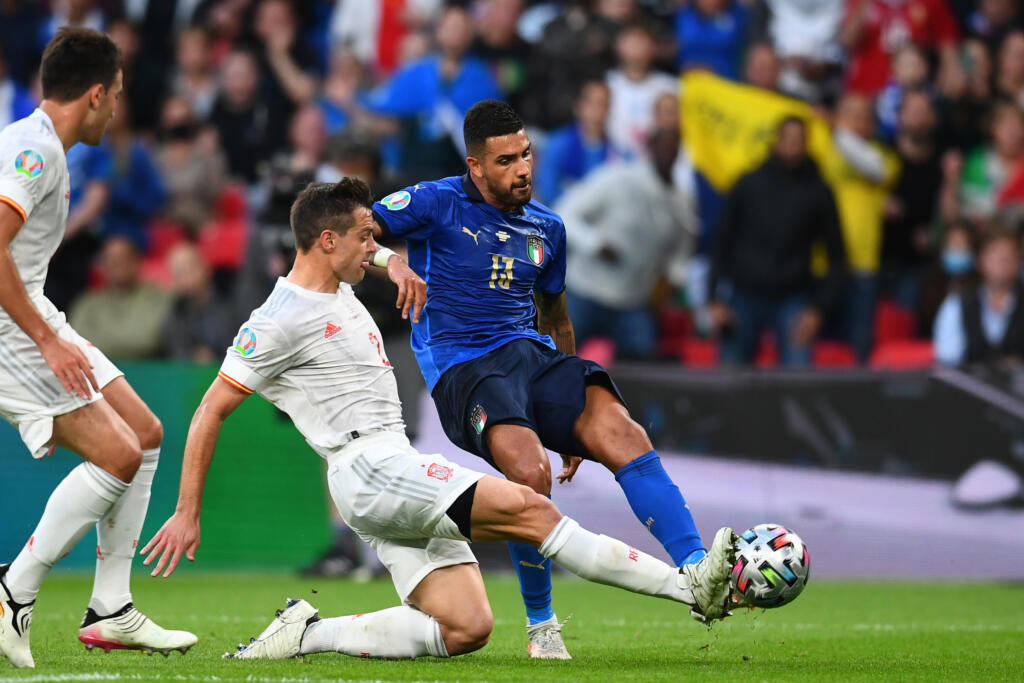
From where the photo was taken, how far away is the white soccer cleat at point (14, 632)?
5.39m

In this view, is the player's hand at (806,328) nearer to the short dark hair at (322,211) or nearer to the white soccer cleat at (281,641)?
the short dark hair at (322,211)

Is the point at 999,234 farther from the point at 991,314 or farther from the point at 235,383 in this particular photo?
the point at 235,383

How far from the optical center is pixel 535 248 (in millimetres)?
6629

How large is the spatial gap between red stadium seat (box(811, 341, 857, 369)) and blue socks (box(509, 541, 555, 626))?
6.07 metres

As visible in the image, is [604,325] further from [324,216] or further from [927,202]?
[324,216]

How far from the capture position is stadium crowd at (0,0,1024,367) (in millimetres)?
11711

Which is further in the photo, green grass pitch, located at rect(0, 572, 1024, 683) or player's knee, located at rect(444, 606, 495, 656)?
player's knee, located at rect(444, 606, 495, 656)

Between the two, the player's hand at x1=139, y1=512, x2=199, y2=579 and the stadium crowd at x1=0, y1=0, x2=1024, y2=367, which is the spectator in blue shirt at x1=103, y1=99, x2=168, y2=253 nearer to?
the stadium crowd at x1=0, y1=0, x2=1024, y2=367

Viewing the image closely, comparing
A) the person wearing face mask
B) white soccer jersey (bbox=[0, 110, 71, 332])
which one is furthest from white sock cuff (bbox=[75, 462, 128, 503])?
the person wearing face mask

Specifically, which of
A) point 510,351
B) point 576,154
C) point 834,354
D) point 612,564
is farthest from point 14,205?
point 834,354

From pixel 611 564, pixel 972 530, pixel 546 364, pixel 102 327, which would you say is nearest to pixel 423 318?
pixel 546 364

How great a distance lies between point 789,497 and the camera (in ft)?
34.6

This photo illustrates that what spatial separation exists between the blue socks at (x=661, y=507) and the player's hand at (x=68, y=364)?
88.3 inches

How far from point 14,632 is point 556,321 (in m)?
2.85
